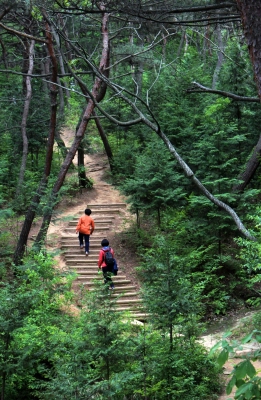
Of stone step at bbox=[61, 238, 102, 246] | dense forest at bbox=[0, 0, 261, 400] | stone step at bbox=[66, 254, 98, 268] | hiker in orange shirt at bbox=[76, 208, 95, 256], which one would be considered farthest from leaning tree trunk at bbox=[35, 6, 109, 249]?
stone step at bbox=[61, 238, 102, 246]

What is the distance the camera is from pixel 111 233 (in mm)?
16484

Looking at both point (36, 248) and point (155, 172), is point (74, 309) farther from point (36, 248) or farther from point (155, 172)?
point (155, 172)

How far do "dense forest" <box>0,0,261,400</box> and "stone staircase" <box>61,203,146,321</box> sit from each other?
0.76 metres

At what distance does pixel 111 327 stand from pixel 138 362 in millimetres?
641

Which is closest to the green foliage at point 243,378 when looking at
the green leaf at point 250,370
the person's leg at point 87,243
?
Result: the green leaf at point 250,370

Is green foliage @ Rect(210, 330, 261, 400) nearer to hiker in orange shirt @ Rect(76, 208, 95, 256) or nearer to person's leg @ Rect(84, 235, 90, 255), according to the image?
hiker in orange shirt @ Rect(76, 208, 95, 256)

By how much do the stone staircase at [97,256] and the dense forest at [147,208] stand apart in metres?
0.76

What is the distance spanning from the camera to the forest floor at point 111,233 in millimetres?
10844

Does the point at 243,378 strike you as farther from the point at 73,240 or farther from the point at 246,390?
the point at 73,240

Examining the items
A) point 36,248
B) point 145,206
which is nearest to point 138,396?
point 36,248

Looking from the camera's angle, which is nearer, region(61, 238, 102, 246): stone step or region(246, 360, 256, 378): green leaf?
region(246, 360, 256, 378): green leaf

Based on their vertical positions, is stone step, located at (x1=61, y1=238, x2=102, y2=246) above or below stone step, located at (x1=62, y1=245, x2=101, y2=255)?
above

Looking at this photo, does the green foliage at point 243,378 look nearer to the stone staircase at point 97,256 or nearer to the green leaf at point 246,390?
the green leaf at point 246,390

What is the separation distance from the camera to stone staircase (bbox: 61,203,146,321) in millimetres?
12805
